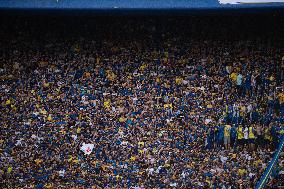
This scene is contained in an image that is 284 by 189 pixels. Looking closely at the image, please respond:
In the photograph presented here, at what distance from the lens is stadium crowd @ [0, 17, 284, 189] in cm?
489

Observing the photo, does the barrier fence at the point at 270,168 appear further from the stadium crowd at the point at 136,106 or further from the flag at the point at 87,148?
the flag at the point at 87,148

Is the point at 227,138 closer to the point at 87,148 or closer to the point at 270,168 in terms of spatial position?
the point at 270,168

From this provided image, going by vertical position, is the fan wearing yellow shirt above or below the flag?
above

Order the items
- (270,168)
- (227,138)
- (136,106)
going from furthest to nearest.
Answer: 1. (136,106)
2. (227,138)
3. (270,168)

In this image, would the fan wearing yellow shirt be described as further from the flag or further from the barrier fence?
the flag

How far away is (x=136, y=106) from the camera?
5.00 m

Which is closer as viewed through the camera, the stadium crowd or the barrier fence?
the barrier fence

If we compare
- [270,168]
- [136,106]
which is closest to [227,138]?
[270,168]

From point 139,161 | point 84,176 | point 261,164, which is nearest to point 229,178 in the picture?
point 261,164

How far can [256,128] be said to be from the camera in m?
4.94

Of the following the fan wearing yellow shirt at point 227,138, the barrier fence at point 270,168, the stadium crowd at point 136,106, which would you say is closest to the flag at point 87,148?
the stadium crowd at point 136,106

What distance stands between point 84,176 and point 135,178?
0.79 meters

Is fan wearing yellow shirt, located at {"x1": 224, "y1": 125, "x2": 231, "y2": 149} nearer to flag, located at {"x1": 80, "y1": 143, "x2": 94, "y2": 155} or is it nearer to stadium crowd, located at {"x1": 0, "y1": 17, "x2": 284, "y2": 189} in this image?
Answer: stadium crowd, located at {"x1": 0, "y1": 17, "x2": 284, "y2": 189}

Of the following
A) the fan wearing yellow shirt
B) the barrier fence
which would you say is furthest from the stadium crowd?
the barrier fence
